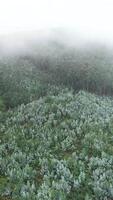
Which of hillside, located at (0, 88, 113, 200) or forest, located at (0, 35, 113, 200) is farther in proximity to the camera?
hillside, located at (0, 88, 113, 200)

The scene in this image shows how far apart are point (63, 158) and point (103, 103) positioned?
7284 centimetres

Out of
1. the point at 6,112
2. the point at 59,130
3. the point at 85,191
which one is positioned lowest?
the point at 6,112

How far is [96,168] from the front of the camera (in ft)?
381

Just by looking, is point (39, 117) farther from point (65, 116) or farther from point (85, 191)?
point (85, 191)

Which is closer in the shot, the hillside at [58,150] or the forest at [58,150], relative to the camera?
the forest at [58,150]

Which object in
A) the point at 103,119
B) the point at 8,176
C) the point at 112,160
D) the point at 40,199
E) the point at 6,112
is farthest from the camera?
the point at 6,112

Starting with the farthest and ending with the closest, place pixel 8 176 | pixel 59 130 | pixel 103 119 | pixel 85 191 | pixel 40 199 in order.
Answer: pixel 103 119 < pixel 59 130 < pixel 8 176 < pixel 85 191 < pixel 40 199

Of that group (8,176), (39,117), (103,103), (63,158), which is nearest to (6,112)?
(39,117)

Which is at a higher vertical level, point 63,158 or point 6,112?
point 63,158

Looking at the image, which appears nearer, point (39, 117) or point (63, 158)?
point (63, 158)

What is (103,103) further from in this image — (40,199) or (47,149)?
(40,199)

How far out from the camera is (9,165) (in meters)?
117

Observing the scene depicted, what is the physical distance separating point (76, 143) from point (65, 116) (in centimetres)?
3366

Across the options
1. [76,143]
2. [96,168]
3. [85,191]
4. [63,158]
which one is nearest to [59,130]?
[76,143]
